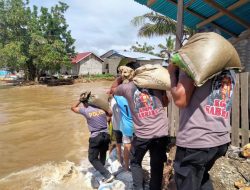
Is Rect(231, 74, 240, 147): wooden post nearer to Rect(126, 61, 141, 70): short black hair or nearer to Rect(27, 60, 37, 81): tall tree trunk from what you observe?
Rect(126, 61, 141, 70): short black hair

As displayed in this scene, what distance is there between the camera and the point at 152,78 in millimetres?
3199

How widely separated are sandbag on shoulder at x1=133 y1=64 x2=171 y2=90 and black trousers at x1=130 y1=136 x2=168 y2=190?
0.60 metres

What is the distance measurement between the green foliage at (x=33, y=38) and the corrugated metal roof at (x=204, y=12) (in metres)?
26.9

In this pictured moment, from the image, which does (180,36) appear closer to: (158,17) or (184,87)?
(184,87)

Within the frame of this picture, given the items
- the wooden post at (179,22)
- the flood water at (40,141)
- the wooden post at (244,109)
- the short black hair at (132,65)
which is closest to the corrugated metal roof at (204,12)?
the wooden post at (179,22)

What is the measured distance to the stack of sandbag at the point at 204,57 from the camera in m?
2.08

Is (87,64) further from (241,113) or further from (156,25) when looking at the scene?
(241,113)

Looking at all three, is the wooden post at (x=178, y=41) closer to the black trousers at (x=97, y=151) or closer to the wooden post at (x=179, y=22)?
the wooden post at (x=179, y=22)

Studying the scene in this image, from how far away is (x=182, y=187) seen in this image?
231 centimetres

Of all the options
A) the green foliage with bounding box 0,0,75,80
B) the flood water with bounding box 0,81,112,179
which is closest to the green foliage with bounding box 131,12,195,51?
the flood water with bounding box 0,81,112,179

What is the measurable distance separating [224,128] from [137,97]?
120 cm

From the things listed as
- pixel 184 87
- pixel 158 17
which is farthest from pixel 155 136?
pixel 158 17

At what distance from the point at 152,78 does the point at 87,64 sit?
40.1 m

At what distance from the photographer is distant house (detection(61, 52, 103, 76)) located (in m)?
42.2
